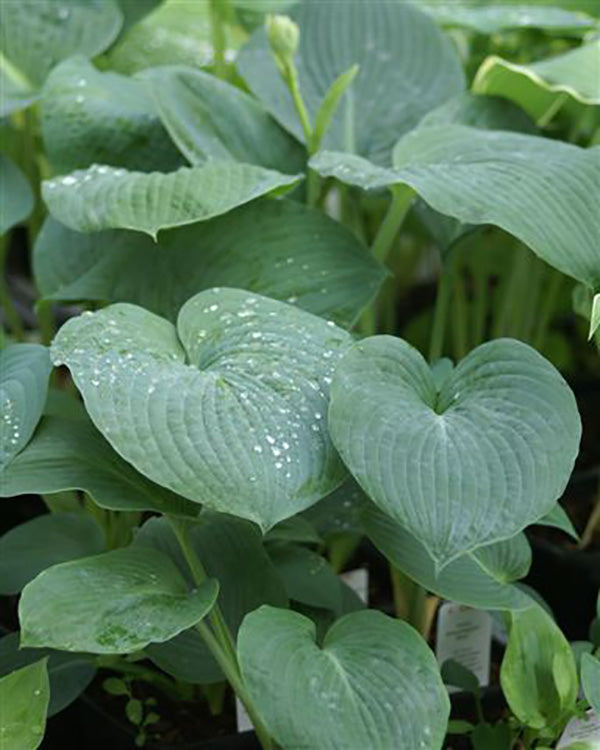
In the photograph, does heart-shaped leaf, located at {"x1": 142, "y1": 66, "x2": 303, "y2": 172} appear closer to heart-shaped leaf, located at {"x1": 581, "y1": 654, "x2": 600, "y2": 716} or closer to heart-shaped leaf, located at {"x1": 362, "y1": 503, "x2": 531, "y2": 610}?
heart-shaped leaf, located at {"x1": 362, "y1": 503, "x2": 531, "y2": 610}

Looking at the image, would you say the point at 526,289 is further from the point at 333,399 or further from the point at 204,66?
the point at 333,399

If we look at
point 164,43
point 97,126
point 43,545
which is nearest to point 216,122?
point 97,126

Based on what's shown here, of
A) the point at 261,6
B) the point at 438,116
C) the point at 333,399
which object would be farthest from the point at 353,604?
the point at 261,6

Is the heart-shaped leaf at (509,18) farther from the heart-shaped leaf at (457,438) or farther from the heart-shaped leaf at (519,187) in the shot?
the heart-shaped leaf at (457,438)

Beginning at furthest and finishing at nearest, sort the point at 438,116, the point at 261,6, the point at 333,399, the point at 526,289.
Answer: the point at 526,289
the point at 261,6
the point at 438,116
the point at 333,399

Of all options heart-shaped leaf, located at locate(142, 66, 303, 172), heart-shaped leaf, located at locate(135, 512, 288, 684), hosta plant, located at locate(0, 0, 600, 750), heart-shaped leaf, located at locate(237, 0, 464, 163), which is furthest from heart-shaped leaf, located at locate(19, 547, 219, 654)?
heart-shaped leaf, located at locate(237, 0, 464, 163)
